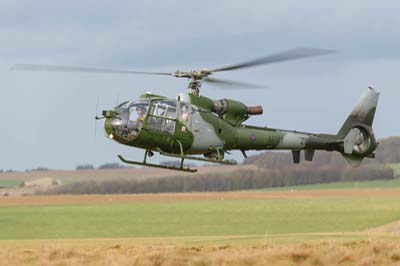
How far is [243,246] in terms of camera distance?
4034 cm

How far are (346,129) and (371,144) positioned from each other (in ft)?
3.76

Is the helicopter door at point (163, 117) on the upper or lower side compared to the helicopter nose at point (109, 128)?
upper

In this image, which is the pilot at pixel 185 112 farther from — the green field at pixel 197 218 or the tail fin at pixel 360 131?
the green field at pixel 197 218

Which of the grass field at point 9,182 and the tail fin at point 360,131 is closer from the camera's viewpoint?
the tail fin at point 360,131

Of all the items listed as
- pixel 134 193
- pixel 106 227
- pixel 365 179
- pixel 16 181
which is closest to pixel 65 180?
pixel 16 181

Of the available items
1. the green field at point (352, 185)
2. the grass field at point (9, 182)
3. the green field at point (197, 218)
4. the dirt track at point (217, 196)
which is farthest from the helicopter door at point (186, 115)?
the grass field at point (9, 182)

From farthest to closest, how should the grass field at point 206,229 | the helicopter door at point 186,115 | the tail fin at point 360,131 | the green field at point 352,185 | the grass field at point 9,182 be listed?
the grass field at point 9,182, the green field at point 352,185, the tail fin at point 360,131, the helicopter door at point 186,115, the grass field at point 206,229

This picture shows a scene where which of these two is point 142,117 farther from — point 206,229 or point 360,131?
point 206,229

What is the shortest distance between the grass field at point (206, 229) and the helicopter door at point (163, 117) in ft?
13.1

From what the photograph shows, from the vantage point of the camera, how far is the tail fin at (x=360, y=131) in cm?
4488

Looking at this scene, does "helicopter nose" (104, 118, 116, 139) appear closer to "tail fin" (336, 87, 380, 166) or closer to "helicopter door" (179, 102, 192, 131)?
"helicopter door" (179, 102, 192, 131)

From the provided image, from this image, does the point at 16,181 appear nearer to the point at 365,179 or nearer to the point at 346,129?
the point at 365,179

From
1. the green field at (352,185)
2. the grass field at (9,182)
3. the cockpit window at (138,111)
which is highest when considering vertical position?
the cockpit window at (138,111)

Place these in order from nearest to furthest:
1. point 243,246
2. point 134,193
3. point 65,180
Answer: point 243,246 → point 134,193 → point 65,180
